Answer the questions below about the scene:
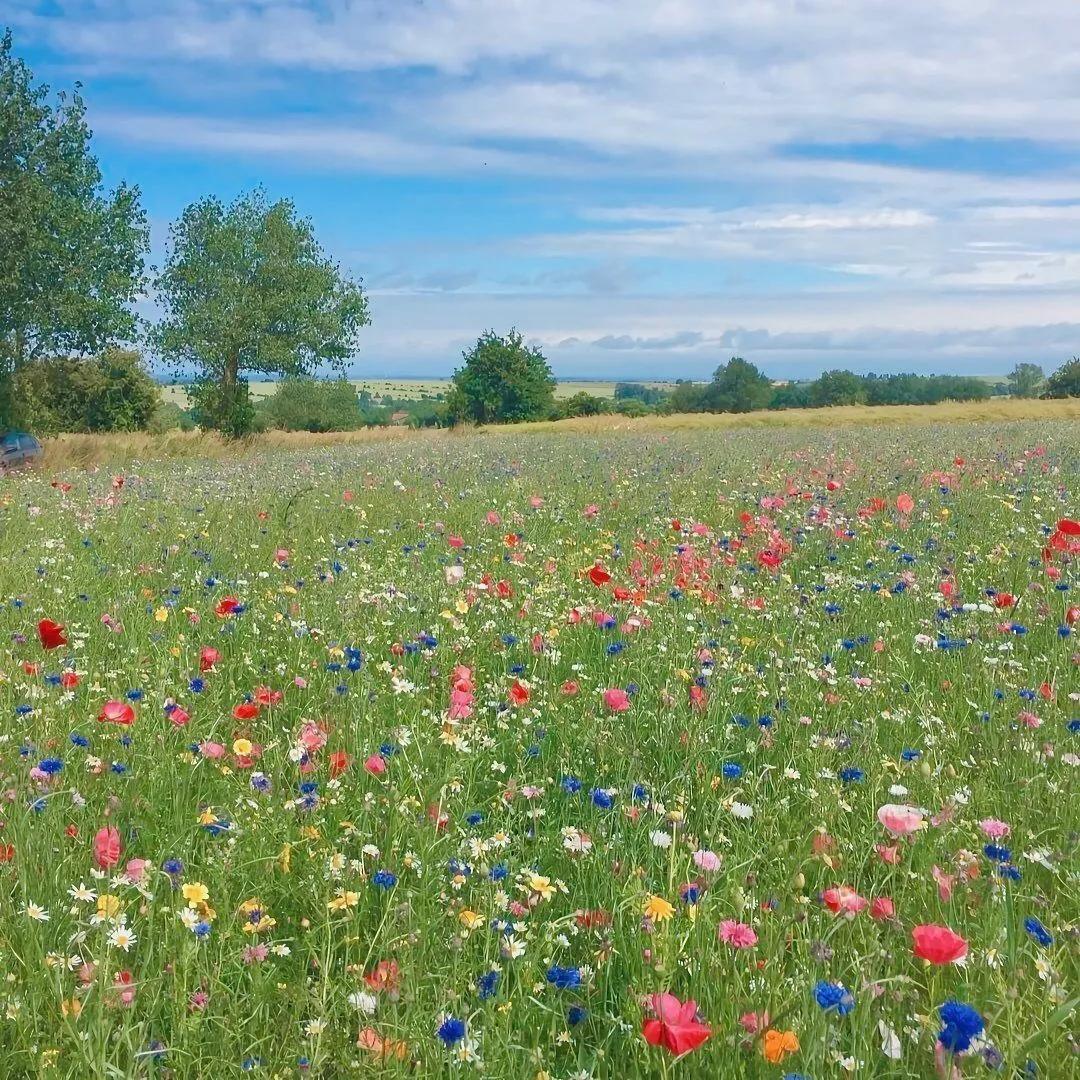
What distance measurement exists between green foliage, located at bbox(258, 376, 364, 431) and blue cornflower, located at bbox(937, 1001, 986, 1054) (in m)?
93.3

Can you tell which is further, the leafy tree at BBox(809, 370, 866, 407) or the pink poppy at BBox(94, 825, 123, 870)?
the leafy tree at BBox(809, 370, 866, 407)

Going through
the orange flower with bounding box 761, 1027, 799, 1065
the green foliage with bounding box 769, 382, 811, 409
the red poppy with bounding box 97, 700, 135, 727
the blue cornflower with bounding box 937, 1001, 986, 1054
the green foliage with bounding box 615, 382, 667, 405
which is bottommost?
the orange flower with bounding box 761, 1027, 799, 1065

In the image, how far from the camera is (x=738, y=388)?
102 meters

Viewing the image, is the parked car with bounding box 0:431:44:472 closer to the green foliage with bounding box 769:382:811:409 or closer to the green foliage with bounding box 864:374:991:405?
the green foliage with bounding box 864:374:991:405

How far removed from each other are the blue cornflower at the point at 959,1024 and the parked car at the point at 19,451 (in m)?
22.8

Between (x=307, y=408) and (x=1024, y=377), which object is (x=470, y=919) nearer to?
(x=307, y=408)

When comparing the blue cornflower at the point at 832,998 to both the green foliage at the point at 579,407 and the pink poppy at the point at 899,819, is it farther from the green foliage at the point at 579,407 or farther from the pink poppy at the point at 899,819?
the green foliage at the point at 579,407

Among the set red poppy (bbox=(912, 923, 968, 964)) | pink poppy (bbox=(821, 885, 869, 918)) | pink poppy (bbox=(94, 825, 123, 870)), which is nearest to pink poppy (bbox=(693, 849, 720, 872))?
pink poppy (bbox=(821, 885, 869, 918))

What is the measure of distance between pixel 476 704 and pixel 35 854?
5.93 ft

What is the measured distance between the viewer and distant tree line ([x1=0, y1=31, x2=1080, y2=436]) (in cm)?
2586

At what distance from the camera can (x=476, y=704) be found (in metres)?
3.96

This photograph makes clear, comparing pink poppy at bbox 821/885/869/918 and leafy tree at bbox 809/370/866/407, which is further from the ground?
leafy tree at bbox 809/370/866/407

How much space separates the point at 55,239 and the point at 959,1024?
97.4ft

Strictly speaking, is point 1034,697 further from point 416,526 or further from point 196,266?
point 196,266
